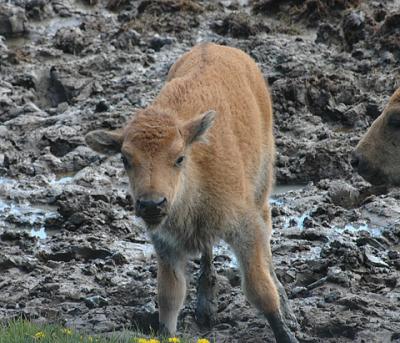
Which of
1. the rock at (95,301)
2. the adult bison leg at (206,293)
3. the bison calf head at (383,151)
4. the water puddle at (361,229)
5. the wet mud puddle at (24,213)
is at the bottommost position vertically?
the wet mud puddle at (24,213)

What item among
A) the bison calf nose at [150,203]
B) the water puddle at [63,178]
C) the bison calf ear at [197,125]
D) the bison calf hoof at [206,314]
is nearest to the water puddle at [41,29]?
the water puddle at [63,178]

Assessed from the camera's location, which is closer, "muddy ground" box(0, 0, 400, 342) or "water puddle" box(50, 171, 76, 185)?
"muddy ground" box(0, 0, 400, 342)

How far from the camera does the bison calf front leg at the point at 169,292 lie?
798 cm

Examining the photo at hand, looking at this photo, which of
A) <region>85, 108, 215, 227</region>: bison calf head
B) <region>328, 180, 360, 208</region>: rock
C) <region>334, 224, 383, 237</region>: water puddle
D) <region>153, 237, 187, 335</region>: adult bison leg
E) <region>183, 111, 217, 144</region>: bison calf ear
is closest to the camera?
<region>85, 108, 215, 227</region>: bison calf head

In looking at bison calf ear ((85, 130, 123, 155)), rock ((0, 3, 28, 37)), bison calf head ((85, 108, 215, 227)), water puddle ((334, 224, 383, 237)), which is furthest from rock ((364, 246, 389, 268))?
rock ((0, 3, 28, 37))

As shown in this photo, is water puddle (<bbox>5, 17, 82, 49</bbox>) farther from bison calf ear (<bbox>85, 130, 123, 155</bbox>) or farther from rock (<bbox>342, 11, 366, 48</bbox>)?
bison calf ear (<bbox>85, 130, 123, 155</bbox>)

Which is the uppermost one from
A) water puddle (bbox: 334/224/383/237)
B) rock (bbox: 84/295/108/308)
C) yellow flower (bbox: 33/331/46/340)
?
yellow flower (bbox: 33/331/46/340)

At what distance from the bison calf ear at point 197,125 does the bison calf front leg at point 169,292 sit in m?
1.01

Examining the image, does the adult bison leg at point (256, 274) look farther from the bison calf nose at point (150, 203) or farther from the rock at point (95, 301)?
the rock at point (95, 301)

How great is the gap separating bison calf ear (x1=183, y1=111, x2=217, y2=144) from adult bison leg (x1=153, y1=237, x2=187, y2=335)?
3.01 feet

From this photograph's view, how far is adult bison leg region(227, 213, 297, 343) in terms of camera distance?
7.73 metres

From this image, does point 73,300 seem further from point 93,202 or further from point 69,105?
point 69,105

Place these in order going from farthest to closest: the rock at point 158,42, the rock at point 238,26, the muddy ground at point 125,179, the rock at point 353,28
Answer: the rock at point 238,26 < the rock at point 158,42 < the rock at point 353,28 < the muddy ground at point 125,179

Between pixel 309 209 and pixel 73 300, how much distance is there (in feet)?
9.37
